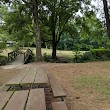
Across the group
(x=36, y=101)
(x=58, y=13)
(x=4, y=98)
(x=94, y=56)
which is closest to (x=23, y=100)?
(x=36, y=101)

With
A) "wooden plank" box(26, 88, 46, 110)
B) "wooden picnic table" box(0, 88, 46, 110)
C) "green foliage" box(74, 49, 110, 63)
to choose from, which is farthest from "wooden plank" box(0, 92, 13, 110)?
"green foliage" box(74, 49, 110, 63)

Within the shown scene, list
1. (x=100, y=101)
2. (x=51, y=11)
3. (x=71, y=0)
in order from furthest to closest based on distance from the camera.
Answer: (x=51, y=11)
(x=71, y=0)
(x=100, y=101)

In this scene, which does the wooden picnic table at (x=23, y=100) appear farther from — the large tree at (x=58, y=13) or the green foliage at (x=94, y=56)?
the large tree at (x=58, y=13)

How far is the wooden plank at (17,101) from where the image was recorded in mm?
2795

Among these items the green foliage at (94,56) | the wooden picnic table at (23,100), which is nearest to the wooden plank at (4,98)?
the wooden picnic table at (23,100)

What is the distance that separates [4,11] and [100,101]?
63.7ft

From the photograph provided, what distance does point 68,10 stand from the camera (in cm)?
2039

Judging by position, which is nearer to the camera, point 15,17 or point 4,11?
point 15,17

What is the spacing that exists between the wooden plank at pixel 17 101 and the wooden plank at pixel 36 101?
0.08 metres

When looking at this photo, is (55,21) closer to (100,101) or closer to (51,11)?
(51,11)

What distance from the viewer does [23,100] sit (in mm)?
3113

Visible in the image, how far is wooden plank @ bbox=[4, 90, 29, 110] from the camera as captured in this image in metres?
2.79

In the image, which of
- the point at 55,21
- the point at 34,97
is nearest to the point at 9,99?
the point at 34,97

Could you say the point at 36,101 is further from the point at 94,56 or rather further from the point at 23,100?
the point at 94,56
